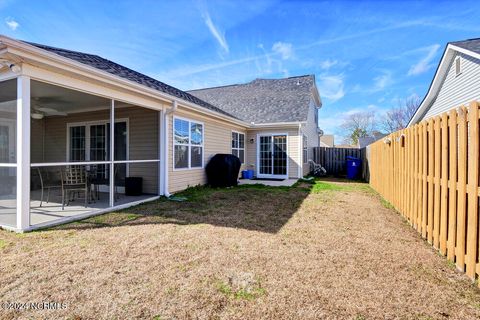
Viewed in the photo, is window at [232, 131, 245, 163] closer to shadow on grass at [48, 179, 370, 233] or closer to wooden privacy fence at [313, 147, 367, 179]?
shadow on grass at [48, 179, 370, 233]

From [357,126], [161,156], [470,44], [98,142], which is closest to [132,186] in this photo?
[161,156]

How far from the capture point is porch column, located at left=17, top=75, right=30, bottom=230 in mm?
3799

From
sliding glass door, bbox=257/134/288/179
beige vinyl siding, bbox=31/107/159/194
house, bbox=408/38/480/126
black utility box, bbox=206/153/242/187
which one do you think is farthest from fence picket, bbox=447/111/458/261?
sliding glass door, bbox=257/134/288/179

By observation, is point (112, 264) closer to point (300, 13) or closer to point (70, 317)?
point (70, 317)

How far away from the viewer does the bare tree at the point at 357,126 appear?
119ft

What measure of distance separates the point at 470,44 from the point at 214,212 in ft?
37.0

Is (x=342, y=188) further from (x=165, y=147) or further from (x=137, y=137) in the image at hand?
(x=137, y=137)

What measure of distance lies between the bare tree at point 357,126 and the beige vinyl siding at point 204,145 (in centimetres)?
3098

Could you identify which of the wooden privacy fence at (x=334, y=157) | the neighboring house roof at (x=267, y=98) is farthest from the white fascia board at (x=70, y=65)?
the wooden privacy fence at (x=334, y=157)

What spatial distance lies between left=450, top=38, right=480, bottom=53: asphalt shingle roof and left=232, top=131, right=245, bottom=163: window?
916 centimetres

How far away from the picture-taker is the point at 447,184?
293cm

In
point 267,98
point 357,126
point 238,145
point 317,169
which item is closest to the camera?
point 238,145

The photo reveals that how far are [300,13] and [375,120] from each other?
103ft

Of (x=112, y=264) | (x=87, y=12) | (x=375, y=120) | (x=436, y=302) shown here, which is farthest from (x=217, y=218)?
(x=375, y=120)
